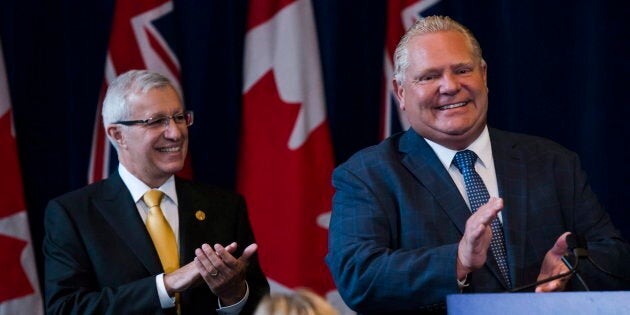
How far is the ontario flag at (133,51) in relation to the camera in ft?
12.7

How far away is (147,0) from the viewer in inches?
157

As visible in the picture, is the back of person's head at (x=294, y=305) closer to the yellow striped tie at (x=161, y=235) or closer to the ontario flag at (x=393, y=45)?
the yellow striped tie at (x=161, y=235)

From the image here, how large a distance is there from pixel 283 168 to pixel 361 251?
1550mm

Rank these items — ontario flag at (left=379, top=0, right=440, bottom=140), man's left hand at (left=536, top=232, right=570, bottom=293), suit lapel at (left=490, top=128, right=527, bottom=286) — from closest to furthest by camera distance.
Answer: man's left hand at (left=536, top=232, right=570, bottom=293) < suit lapel at (left=490, top=128, right=527, bottom=286) < ontario flag at (left=379, top=0, right=440, bottom=140)

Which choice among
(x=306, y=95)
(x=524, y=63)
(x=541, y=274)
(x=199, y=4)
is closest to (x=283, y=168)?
(x=306, y=95)

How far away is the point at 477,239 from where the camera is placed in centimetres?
229

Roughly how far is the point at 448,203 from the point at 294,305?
91 centimetres

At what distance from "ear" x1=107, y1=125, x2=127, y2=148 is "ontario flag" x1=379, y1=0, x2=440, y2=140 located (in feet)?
3.89

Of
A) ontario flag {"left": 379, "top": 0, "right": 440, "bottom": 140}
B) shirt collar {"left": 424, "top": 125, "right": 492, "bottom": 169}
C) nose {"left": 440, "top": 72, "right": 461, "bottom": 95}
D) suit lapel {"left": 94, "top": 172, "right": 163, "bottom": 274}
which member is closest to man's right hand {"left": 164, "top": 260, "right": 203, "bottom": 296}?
suit lapel {"left": 94, "top": 172, "right": 163, "bottom": 274}

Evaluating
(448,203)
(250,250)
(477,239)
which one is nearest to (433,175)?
(448,203)

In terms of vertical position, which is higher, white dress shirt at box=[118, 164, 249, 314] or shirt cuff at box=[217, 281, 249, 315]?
white dress shirt at box=[118, 164, 249, 314]

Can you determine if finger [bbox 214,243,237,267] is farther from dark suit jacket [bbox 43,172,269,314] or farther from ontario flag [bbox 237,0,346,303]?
ontario flag [bbox 237,0,346,303]

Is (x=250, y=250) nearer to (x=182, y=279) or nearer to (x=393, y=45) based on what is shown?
(x=182, y=279)

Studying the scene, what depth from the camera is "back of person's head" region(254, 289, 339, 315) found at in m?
1.76
